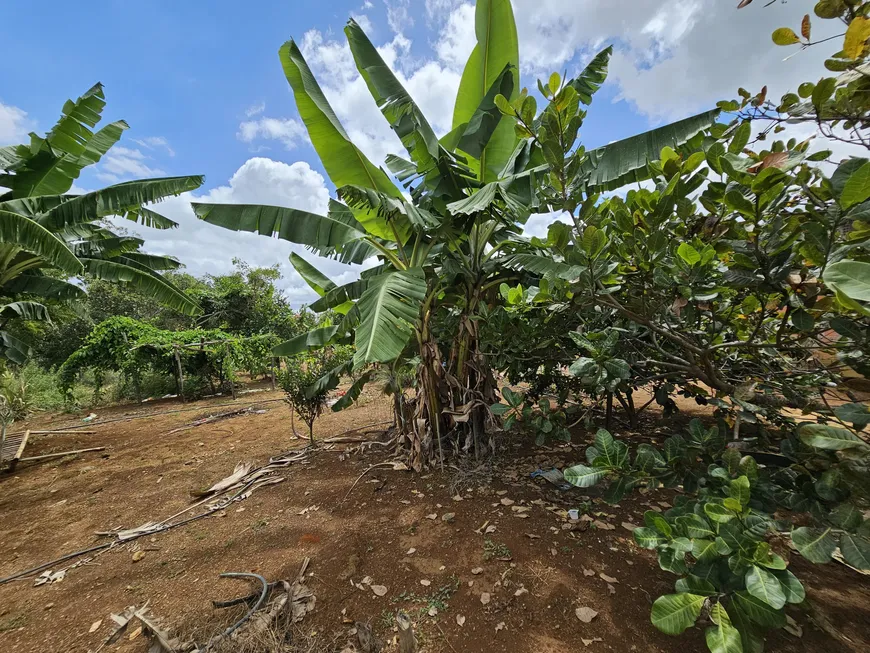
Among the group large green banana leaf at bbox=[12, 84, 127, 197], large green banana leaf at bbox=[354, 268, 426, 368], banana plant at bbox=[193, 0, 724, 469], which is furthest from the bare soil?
large green banana leaf at bbox=[12, 84, 127, 197]

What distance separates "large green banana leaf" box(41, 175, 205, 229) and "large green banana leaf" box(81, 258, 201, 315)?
880 millimetres

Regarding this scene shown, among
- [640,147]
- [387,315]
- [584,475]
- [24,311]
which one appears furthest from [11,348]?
[640,147]

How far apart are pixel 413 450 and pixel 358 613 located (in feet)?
5.65

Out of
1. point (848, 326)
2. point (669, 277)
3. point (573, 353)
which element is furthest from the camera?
point (573, 353)

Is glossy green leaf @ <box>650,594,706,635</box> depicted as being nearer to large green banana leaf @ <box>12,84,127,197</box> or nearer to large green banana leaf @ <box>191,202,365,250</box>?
large green banana leaf @ <box>191,202,365,250</box>

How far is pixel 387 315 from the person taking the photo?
2.51 m

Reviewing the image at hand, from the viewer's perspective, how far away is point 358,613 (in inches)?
73.7

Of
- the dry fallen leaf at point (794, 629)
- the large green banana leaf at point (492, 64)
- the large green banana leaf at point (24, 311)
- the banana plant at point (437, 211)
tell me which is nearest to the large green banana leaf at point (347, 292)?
the banana plant at point (437, 211)

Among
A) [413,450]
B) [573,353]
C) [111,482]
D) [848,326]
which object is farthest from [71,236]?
[848,326]

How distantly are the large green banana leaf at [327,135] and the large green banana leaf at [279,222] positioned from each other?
1.53ft

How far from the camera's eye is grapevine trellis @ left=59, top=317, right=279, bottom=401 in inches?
344

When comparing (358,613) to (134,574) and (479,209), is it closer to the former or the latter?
(134,574)

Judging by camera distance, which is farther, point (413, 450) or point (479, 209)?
point (413, 450)

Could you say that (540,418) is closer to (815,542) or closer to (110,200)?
(815,542)
